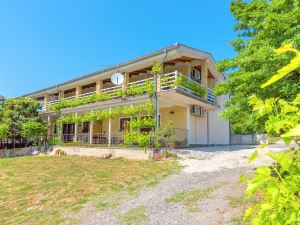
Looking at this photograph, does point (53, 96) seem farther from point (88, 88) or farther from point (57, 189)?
point (57, 189)

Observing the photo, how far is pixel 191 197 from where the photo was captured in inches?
242

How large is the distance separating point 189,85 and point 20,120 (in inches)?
666

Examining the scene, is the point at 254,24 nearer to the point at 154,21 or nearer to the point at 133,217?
the point at 133,217

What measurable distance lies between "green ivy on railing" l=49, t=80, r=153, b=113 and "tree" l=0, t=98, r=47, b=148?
6.38 ft

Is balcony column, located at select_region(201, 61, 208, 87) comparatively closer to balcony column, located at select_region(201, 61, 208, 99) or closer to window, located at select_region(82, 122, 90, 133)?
balcony column, located at select_region(201, 61, 208, 99)


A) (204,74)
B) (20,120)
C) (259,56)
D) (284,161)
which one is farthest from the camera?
(20,120)

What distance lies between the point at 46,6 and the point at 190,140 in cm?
1489

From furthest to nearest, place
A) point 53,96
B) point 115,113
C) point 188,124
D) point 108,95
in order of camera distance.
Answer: point 53,96, point 108,95, point 115,113, point 188,124

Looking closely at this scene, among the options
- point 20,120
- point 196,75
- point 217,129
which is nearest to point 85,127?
point 20,120

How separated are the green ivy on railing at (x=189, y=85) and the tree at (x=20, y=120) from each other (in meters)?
14.4

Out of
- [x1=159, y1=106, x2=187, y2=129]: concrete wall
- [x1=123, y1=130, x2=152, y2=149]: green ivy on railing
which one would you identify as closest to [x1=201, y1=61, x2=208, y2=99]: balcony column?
[x1=159, y1=106, x2=187, y2=129]: concrete wall

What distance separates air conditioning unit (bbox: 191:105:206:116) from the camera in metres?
17.7

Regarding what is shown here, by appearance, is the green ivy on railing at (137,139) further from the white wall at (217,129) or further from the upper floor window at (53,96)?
the upper floor window at (53,96)

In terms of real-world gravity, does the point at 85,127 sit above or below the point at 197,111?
below
